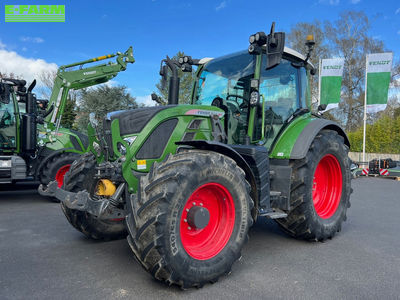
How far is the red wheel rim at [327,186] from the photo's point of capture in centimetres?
475

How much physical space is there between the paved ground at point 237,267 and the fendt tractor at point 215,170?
0.23 m

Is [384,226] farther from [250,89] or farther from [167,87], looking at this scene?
[167,87]

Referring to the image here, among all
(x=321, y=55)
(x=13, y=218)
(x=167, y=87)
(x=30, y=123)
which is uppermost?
(x=321, y=55)

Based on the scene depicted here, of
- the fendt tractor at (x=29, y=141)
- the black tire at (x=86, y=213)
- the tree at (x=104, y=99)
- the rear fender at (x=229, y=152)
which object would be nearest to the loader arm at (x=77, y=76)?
the fendt tractor at (x=29, y=141)

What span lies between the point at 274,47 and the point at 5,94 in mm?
6346

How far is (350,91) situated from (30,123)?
85.8ft

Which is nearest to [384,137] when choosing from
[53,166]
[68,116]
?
[53,166]

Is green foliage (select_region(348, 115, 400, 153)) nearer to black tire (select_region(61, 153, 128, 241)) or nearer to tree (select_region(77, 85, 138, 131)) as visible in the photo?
tree (select_region(77, 85, 138, 131))

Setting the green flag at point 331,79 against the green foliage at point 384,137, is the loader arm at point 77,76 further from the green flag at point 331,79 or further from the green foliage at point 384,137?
the green foliage at point 384,137

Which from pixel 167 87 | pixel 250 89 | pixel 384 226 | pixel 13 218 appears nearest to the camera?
pixel 250 89

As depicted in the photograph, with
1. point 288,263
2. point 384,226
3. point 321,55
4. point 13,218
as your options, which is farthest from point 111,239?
point 321,55

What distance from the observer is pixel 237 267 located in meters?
3.37

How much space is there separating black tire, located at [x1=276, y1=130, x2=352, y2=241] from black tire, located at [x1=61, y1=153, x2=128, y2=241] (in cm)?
214

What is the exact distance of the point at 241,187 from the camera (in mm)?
3145
